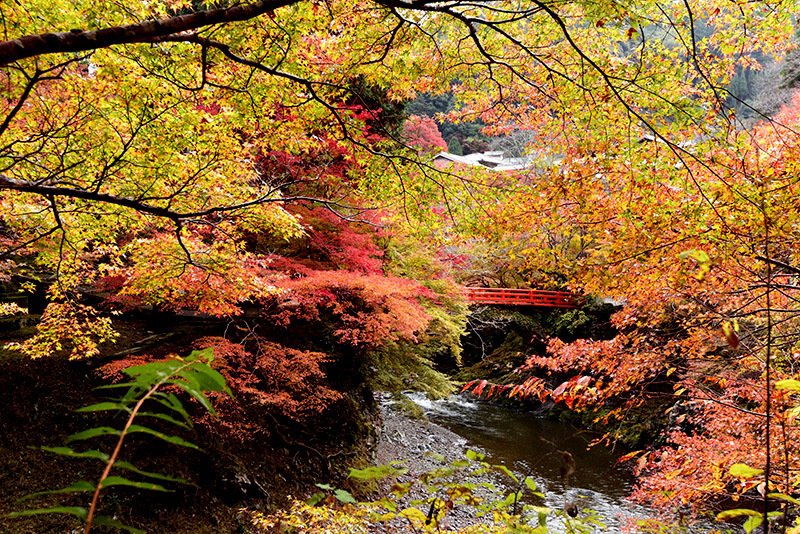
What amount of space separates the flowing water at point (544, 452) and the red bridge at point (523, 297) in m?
3.50

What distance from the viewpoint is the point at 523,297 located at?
15.4 m

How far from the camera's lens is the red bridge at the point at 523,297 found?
587 inches

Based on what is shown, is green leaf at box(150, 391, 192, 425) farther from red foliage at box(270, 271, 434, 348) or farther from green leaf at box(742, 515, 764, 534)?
red foliage at box(270, 271, 434, 348)

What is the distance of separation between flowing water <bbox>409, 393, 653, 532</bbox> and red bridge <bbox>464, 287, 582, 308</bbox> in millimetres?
3501

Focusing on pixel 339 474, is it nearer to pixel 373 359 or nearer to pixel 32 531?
pixel 373 359

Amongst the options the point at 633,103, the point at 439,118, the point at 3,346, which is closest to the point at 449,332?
the point at 439,118

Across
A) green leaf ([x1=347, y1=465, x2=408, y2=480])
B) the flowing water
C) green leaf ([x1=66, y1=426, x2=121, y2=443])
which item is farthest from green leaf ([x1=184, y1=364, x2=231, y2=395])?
the flowing water

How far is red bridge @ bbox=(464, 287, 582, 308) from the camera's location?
14906 mm

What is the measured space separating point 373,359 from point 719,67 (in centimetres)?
691

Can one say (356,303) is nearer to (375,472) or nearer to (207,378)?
(375,472)

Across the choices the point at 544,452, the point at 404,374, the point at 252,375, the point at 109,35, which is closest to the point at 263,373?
the point at 252,375

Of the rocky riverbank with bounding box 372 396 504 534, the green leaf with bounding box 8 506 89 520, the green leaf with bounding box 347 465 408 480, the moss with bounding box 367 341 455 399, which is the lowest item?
the rocky riverbank with bounding box 372 396 504 534

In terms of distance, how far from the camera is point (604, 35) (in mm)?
3084

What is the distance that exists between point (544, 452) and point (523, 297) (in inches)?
244
